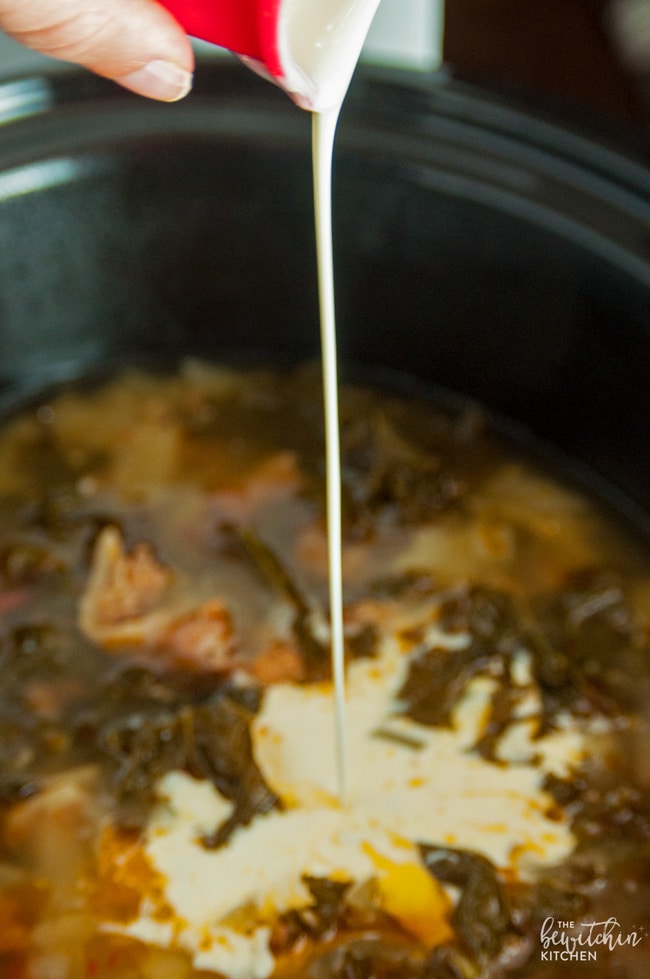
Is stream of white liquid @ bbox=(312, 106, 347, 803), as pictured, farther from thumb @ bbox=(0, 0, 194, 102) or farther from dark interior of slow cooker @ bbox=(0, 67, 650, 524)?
dark interior of slow cooker @ bbox=(0, 67, 650, 524)

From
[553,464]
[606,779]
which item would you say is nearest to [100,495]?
[553,464]

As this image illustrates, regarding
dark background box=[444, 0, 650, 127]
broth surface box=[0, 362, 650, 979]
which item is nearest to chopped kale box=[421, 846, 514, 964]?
broth surface box=[0, 362, 650, 979]

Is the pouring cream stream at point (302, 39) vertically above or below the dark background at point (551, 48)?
above

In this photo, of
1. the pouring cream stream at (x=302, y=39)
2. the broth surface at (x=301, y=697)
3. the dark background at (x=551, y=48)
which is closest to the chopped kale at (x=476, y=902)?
the broth surface at (x=301, y=697)

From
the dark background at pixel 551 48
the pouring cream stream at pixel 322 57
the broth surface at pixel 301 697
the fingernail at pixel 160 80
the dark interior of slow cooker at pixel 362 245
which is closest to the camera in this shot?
the pouring cream stream at pixel 322 57

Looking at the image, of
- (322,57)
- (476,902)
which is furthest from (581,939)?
(322,57)

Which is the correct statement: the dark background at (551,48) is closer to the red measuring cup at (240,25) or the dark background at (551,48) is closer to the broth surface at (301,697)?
the broth surface at (301,697)

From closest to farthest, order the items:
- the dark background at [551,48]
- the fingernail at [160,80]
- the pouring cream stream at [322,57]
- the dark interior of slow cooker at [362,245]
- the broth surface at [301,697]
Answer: the pouring cream stream at [322,57] < the fingernail at [160,80] < the broth surface at [301,697] < the dark interior of slow cooker at [362,245] < the dark background at [551,48]

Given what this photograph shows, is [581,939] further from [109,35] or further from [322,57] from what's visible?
[109,35]
